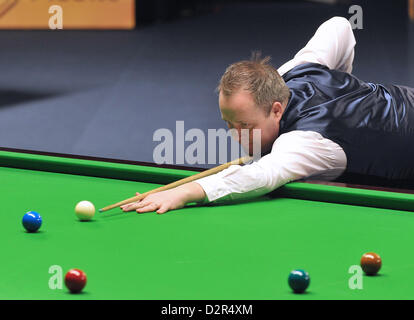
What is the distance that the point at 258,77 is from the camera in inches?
108

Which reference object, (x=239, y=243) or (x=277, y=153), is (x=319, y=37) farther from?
(x=239, y=243)

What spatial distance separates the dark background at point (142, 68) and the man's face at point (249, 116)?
210cm

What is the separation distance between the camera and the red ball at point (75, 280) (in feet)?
5.66

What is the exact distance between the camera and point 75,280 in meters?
1.73

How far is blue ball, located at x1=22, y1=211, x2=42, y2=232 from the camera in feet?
7.19

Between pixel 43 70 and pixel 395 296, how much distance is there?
7041mm

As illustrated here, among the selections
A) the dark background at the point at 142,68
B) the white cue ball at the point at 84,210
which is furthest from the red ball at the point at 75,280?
the dark background at the point at 142,68

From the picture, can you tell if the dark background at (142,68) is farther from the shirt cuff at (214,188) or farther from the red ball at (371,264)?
the red ball at (371,264)

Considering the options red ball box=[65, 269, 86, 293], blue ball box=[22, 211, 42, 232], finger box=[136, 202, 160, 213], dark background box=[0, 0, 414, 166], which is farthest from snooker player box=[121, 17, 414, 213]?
dark background box=[0, 0, 414, 166]

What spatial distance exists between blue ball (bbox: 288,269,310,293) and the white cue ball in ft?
2.69

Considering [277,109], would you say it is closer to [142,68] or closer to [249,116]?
[249,116]

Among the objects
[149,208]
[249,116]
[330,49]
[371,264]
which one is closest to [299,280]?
[371,264]

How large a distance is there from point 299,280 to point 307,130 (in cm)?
114

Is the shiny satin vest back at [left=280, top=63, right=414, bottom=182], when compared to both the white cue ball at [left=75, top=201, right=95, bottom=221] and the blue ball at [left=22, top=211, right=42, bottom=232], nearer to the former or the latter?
the white cue ball at [left=75, top=201, right=95, bottom=221]
